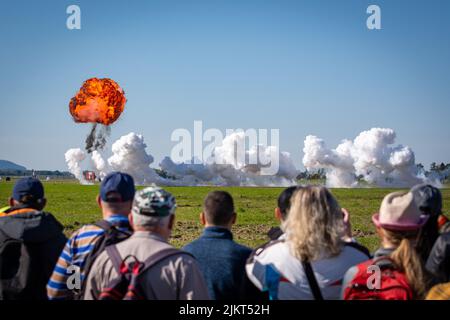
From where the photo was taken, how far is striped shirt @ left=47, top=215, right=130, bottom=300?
537 centimetres

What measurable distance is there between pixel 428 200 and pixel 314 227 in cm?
150

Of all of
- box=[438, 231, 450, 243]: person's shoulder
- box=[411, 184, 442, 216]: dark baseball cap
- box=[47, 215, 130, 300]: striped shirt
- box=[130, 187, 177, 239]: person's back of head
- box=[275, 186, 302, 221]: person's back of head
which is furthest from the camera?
box=[275, 186, 302, 221]: person's back of head

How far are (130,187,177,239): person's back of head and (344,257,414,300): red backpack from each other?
1.65 meters

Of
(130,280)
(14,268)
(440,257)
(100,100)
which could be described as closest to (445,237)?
(440,257)

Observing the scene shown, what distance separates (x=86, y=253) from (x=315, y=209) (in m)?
2.22

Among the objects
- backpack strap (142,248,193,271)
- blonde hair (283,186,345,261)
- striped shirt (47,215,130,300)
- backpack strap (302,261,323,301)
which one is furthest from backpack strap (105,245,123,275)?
backpack strap (302,261,323,301)

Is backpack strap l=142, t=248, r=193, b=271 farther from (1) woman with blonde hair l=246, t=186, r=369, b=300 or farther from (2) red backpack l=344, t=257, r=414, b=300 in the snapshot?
(2) red backpack l=344, t=257, r=414, b=300

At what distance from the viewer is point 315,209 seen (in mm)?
5047

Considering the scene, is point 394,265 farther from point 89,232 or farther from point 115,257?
point 89,232

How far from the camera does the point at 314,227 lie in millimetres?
4992

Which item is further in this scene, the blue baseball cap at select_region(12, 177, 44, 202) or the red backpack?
the blue baseball cap at select_region(12, 177, 44, 202)

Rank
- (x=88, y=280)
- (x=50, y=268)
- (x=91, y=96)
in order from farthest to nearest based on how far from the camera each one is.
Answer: (x=91, y=96)
(x=50, y=268)
(x=88, y=280)

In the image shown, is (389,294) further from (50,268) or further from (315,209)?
(50,268)
